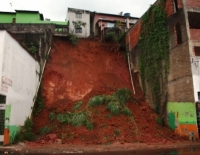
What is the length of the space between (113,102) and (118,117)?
4.19 feet

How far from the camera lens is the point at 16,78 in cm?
1470

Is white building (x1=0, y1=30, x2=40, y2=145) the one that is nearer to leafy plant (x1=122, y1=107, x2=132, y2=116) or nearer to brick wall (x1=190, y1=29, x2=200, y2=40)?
leafy plant (x1=122, y1=107, x2=132, y2=116)

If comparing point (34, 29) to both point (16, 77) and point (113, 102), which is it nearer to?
point (16, 77)

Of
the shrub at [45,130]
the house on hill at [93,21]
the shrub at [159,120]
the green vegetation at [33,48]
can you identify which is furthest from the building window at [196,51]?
the house on hill at [93,21]

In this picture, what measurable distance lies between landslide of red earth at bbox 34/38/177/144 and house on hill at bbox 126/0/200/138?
144 centimetres

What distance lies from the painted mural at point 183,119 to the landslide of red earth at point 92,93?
0.70 metres

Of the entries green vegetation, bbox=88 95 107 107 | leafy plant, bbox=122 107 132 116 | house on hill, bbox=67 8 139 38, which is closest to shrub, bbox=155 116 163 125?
leafy plant, bbox=122 107 132 116

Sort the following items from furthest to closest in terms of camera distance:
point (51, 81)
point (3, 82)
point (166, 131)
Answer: point (51, 81), point (166, 131), point (3, 82)

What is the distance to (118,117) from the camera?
16312 mm

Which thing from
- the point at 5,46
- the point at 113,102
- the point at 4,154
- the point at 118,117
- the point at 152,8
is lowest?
the point at 4,154

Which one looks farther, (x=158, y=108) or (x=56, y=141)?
(x=158, y=108)

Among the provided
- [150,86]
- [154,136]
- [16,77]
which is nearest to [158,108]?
[150,86]

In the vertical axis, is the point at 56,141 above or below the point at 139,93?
below

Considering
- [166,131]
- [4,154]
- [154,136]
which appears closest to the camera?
[4,154]
